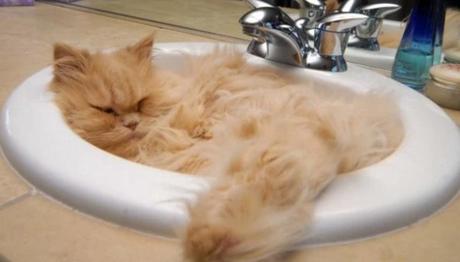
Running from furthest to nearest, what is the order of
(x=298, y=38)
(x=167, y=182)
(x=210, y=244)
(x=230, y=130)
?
(x=298, y=38) < (x=230, y=130) < (x=167, y=182) < (x=210, y=244)

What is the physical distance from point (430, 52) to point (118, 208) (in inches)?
36.1

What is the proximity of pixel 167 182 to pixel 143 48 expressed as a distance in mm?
537

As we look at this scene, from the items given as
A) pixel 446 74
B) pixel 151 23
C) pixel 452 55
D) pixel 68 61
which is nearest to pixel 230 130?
pixel 68 61

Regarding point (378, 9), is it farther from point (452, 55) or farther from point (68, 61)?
point (68, 61)

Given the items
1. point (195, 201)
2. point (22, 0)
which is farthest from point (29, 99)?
point (22, 0)

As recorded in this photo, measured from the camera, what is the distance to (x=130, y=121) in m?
0.94

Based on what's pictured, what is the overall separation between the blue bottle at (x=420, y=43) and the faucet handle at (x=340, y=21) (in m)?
0.18

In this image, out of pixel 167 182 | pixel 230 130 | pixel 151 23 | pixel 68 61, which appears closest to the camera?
pixel 167 182

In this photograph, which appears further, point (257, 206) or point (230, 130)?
point (230, 130)

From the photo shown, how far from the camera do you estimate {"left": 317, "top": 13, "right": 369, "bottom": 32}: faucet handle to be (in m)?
1.04

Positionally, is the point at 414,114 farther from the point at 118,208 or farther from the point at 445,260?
the point at 118,208

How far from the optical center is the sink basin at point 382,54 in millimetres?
1299

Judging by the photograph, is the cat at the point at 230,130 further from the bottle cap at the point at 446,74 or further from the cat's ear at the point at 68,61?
the bottle cap at the point at 446,74

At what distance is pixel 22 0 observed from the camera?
1.81 meters
